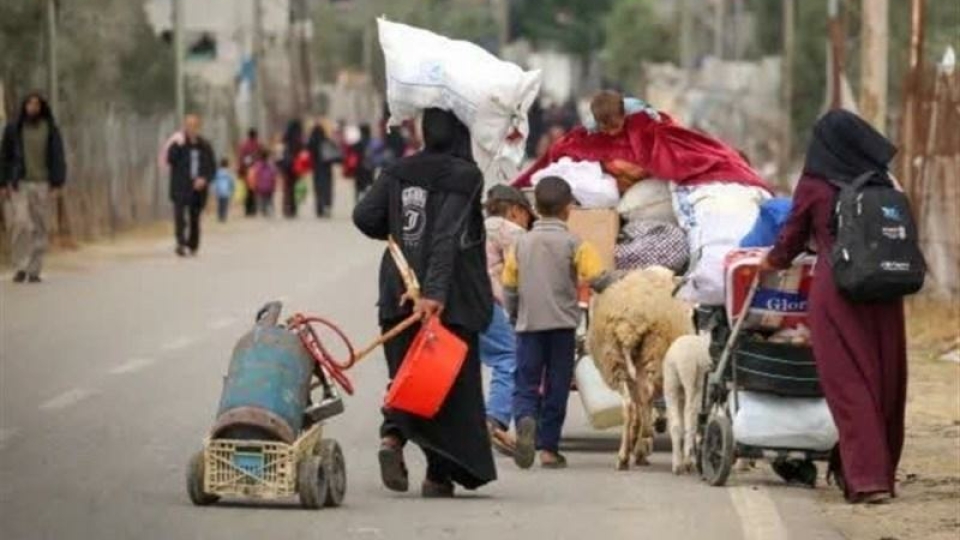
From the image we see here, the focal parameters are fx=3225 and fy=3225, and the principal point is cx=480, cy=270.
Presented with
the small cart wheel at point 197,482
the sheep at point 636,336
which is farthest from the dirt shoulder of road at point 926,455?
the small cart wheel at point 197,482

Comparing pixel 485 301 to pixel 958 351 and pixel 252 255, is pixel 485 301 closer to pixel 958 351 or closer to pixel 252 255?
pixel 958 351

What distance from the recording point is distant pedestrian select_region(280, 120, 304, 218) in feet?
184

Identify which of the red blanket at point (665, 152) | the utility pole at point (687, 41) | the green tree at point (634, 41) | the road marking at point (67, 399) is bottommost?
the green tree at point (634, 41)

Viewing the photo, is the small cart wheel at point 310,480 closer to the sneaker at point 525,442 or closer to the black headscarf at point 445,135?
the black headscarf at point 445,135

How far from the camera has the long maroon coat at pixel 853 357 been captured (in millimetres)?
14328

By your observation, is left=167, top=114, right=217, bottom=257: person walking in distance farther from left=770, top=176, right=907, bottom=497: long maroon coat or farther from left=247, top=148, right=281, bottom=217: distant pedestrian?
left=770, top=176, right=907, bottom=497: long maroon coat

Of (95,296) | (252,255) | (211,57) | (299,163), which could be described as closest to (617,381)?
(95,296)

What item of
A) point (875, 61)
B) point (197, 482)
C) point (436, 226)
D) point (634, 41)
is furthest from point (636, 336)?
point (634, 41)

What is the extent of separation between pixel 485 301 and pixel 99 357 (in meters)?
8.73

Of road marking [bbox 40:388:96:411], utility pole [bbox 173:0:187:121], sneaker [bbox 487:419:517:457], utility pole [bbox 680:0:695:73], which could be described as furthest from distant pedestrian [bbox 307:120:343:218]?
sneaker [bbox 487:419:517:457]

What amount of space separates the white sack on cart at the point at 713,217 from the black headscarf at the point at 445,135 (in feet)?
5.54

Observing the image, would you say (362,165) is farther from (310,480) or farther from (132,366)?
(310,480)

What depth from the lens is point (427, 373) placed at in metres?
13.8

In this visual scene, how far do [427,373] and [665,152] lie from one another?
3.70m
